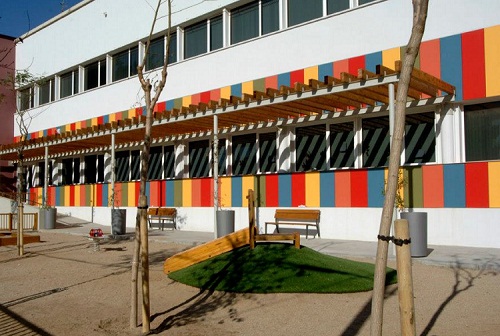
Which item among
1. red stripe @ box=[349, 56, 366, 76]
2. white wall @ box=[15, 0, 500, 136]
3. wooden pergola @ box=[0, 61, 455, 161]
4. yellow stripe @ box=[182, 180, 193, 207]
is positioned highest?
white wall @ box=[15, 0, 500, 136]

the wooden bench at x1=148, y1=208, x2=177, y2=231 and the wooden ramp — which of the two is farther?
the wooden bench at x1=148, y1=208, x2=177, y2=231

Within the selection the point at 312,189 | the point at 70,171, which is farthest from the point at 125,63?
the point at 312,189

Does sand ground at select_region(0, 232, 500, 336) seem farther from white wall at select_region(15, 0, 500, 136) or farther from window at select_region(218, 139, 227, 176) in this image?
window at select_region(218, 139, 227, 176)

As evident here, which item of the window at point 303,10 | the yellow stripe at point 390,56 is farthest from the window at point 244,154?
the yellow stripe at point 390,56

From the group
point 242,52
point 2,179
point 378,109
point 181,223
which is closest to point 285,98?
point 378,109

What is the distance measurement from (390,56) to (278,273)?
7.82 metres

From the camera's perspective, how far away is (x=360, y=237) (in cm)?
1330

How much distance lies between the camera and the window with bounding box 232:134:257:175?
17.2 m

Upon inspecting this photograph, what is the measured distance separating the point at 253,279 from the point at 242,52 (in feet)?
36.5

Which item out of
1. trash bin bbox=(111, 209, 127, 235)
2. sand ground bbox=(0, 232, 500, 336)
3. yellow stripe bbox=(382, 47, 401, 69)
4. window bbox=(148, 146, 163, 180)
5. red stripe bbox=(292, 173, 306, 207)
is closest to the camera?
sand ground bbox=(0, 232, 500, 336)

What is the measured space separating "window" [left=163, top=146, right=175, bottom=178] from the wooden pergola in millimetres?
666

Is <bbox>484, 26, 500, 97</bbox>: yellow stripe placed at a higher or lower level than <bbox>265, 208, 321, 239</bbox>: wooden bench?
higher

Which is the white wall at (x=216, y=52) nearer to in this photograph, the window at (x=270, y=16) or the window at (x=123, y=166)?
the window at (x=270, y=16)

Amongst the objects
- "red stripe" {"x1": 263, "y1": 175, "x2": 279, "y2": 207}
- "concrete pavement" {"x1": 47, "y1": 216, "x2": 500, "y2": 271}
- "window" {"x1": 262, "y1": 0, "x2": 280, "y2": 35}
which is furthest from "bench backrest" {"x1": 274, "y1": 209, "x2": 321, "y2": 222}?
"window" {"x1": 262, "y1": 0, "x2": 280, "y2": 35}
